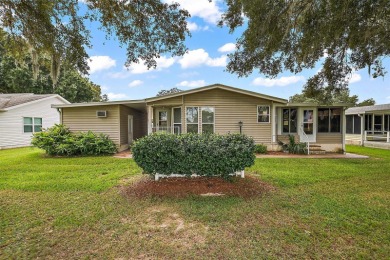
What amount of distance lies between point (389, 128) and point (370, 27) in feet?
53.0

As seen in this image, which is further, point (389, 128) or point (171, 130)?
point (389, 128)

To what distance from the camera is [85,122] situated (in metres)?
12.6

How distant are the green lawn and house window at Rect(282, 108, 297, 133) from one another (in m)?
6.83

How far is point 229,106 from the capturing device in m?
12.1

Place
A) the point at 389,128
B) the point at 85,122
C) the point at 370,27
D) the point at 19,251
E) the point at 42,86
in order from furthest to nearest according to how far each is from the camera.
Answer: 1. the point at 42,86
2. the point at 389,128
3. the point at 85,122
4. the point at 370,27
5. the point at 19,251

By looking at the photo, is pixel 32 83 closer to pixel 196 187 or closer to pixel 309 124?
pixel 196 187

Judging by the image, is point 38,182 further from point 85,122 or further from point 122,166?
point 85,122

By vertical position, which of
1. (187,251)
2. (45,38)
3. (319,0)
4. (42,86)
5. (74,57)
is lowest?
(187,251)

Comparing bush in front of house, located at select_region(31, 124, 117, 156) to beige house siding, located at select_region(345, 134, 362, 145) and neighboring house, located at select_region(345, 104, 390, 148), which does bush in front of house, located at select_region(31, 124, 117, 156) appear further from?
beige house siding, located at select_region(345, 134, 362, 145)

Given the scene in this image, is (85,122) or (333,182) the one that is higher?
(85,122)

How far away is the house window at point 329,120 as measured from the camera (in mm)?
12703

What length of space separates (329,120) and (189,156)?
35.6 feet

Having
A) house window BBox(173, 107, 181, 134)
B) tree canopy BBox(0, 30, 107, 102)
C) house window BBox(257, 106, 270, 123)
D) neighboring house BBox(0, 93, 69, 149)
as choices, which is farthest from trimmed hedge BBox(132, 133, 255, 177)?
tree canopy BBox(0, 30, 107, 102)

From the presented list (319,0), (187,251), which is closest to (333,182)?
(319,0)
